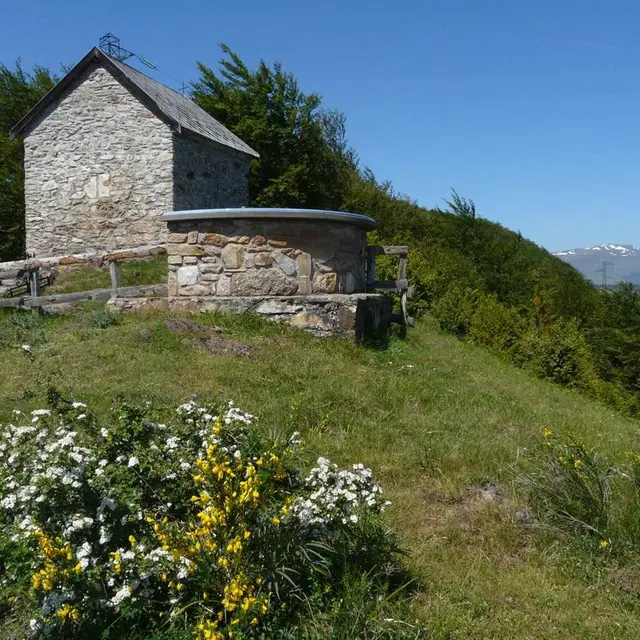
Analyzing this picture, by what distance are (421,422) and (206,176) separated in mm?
12237

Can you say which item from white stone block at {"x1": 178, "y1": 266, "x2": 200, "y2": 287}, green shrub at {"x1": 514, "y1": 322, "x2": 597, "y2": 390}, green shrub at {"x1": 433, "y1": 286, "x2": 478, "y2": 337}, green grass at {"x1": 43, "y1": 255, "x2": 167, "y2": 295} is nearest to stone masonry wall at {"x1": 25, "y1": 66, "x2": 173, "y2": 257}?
green grass at {"x1": 43, "y1": 255, "x2": 167, "y2": 295}

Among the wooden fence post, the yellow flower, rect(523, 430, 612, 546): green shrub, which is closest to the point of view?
the yellow flower

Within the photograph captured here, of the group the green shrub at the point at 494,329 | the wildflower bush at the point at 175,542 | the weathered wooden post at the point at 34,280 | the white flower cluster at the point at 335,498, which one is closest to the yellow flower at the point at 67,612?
the wildflower bush at the point at 175,542

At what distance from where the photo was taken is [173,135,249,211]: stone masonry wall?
1472 centimetres

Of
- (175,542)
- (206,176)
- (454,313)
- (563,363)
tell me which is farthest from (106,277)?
(175,542)

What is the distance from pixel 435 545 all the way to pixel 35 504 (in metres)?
2.00

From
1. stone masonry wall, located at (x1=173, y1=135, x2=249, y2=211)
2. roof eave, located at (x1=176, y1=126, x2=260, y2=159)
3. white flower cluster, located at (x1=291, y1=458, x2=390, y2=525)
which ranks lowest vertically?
white flower cluster, located at (x1=291, y1=458, x2=390, y2=525)

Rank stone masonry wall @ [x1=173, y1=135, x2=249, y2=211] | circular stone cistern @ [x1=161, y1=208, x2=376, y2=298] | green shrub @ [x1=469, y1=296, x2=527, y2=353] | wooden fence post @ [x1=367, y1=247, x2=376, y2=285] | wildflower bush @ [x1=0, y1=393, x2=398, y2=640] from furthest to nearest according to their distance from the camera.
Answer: stone masonry wall @ [x1=173, y1=135, x2=249, y2=211] → green shrub @ [x1=469, y1=296, x2=527, y2=353] → wooden fence post @ [x1=367, y1=247, x2=376, y2=285] → circular stone cistern @ [x1=161, y1=208, x2=376, y2=298] → wildflower bush @ [x1=0, y1=393, x2=398, y2=640]

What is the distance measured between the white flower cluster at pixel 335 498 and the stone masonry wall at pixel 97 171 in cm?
1227

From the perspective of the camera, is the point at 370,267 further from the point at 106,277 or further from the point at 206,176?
the point at 206,176

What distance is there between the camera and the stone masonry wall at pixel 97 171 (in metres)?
14.5

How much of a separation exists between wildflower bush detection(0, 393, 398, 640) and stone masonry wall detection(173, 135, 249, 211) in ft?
40.5

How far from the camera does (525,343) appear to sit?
12555 mm

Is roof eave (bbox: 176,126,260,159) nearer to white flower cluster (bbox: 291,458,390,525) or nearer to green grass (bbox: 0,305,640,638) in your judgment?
green grass (bbox: 0,305,640,638)
